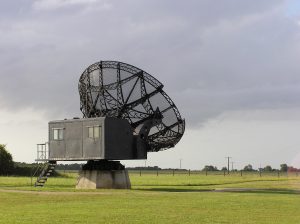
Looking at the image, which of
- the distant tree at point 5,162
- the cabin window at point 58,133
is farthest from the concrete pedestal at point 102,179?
the distant tree at point 5,162

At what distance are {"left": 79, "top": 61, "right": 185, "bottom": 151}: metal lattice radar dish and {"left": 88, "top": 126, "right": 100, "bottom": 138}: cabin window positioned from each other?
1492 mm

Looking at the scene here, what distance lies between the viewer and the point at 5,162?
302 ft

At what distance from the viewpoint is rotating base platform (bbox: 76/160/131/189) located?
45.4 metres

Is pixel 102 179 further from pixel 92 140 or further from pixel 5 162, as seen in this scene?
pixel 5 162

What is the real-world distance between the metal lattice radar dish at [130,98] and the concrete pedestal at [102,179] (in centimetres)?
385

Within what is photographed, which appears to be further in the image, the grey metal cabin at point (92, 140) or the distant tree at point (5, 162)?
A: the distant tree at point (5, 162)

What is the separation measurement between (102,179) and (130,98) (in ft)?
23.7

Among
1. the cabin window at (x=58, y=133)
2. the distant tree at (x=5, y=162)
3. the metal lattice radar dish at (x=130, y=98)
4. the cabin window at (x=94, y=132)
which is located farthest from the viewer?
the distant tree at (x=5, y=162)

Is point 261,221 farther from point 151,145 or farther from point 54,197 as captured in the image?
point 151,145

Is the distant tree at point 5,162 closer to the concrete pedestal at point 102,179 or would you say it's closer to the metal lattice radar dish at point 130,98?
the concrete pedestal at point 102,179

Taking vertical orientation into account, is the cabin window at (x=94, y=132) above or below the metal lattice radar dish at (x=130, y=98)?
below

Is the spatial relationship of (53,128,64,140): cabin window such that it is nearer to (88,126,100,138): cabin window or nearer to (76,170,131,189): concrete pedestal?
(88,126,100,138): cabin window

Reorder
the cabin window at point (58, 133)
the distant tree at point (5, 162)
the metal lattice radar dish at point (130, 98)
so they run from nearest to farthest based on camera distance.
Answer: the metal lattice radar dish at point (130, 98) → the cabin window at point (58, 133) → the distant tree at point (5, 162)

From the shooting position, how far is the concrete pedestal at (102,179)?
45344 millimetres
